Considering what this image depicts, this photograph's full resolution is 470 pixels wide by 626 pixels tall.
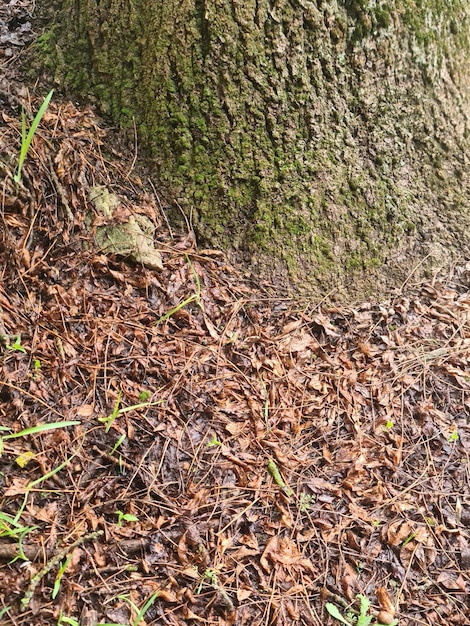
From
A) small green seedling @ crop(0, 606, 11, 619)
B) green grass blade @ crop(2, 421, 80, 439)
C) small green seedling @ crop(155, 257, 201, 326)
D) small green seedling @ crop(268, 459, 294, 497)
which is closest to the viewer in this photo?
small green seedling @ crop(0, 606, 11, 619)

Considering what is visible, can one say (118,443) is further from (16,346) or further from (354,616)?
(354,616)

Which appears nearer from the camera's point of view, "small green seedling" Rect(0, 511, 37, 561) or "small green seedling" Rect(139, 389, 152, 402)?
"small green seedling" Rect(0, 511, 37, 561)

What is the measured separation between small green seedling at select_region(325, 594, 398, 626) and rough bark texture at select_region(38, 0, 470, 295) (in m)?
1.41

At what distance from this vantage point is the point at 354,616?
189 centimetres

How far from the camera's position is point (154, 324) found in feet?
7.42

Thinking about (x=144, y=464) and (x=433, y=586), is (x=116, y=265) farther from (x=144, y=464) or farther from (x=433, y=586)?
(x=433, y=586)

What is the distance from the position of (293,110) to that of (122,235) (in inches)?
39.6

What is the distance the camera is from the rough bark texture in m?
2.32

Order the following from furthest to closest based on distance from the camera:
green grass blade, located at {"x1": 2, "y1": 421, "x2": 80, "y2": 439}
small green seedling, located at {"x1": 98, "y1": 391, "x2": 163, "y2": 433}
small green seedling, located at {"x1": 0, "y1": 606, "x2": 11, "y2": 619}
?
1. small green seedling, located at {"x1": 98, "y1": 391, "x2": 163, "y2": 433}
2. green grass blade, located at {"x1": 2, "y1": 421, "x2": 80, "y2": 439}
3. small green seedling, located at {"x1": 0, "y1": 606, "x2": 11, "y2": 619}

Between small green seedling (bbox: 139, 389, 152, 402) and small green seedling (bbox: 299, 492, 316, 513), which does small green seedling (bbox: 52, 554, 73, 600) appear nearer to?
small green seedling (bbox: 139, 389, 152, 402)

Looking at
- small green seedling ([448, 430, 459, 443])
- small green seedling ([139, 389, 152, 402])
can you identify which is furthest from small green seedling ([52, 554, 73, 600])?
small green seedling ([448, 430, 459, 443])

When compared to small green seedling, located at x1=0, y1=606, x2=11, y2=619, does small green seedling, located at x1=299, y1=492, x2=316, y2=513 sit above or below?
below

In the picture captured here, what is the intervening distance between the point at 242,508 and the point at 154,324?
0.85 meters

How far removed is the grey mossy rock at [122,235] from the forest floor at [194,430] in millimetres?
33
